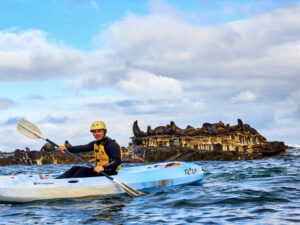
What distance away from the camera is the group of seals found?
6031 centimetres

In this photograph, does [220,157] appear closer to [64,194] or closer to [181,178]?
[181,178]

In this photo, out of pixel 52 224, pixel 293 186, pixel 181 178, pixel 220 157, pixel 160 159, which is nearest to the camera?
pixel 52 224

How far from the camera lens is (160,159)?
46219 mm

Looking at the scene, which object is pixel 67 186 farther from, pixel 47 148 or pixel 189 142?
pixel 47 148

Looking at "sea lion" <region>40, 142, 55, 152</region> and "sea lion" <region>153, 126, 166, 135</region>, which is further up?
"sea lion" <region>153, 126, 166, 135</region>

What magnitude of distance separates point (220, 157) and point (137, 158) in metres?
11.4

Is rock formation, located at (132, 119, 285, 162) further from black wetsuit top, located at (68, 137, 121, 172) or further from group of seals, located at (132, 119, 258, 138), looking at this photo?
black wetsuit top, located at (68, 137, 121, 172)

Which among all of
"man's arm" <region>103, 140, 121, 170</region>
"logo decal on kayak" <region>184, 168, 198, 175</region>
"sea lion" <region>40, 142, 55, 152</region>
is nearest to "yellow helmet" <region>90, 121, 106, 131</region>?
"man's arm" <region>103, 140, 121, 170</region>

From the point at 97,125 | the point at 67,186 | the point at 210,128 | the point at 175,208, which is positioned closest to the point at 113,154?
the point at 97,125

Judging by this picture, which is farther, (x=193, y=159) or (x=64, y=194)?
(x=193, y=159)

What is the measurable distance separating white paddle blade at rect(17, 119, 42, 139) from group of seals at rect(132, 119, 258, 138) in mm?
46599

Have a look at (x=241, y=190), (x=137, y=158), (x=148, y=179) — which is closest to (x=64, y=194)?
(x=148, y=179)

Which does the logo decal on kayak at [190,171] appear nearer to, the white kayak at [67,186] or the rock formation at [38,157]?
the white kayak at [67,186]

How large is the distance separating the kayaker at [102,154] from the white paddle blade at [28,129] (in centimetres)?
197
